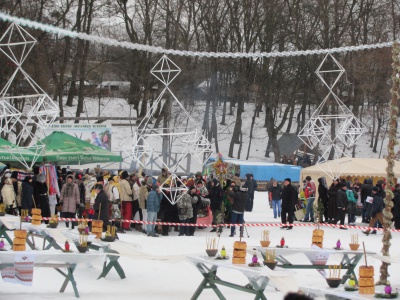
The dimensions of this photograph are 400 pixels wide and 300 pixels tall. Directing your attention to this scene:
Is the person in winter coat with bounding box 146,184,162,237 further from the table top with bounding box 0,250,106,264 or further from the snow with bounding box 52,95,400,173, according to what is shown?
the snow with bounding box 52,95,400,173

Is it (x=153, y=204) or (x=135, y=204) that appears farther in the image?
(x=135, y=204)

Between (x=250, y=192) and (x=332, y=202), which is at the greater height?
(x=332, y=202)

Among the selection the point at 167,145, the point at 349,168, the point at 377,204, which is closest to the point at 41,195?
the point at 377,204

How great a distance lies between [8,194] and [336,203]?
948cm

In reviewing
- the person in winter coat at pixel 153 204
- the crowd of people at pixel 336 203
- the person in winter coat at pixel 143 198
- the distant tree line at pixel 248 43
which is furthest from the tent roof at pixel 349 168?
the distant tree line at pixel 248 43

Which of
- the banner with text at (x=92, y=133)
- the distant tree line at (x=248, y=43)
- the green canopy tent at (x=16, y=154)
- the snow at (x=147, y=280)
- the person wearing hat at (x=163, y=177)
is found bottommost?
the snow at (x=147, y=280)

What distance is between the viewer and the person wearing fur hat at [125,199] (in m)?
21.6

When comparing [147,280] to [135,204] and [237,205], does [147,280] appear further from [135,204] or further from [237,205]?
[135,204]

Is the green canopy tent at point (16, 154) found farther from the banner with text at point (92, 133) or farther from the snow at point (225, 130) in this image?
the snow at point (225, 130)

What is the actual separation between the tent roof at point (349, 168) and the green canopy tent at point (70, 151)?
692 cm

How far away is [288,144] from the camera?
2073 inches

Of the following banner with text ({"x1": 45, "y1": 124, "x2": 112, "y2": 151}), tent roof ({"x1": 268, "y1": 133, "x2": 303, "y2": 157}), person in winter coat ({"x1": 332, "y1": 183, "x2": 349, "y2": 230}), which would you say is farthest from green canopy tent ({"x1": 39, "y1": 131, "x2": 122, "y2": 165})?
tent roof ({"x1": 268, "y1": 133, "x2": 303, "y2": 157})

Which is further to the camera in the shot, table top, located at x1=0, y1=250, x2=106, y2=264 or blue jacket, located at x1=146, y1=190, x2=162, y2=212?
blue jacket, located at x1=146, y1=190, x2=162, y2=212

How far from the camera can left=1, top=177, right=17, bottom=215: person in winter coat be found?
20.9 metres
